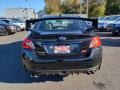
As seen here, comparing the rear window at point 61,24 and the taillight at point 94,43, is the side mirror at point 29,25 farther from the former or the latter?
the taillight at point 94,43

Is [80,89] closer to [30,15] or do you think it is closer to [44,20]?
[44,20]

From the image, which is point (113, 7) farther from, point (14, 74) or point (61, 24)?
point (61, 24)

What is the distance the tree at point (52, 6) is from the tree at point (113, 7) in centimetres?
1162

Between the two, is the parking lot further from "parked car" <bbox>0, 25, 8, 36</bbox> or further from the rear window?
"parked car" <bbox>0, 25, 8, 36</bbox>

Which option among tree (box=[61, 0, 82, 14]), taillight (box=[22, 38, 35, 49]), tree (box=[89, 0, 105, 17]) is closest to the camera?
taillight (box=[22, 38, 35, 49])

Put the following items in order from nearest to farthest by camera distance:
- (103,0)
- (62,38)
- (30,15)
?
(62,38) → (103,0) → (30,15)

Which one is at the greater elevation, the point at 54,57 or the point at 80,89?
the point at 54,57

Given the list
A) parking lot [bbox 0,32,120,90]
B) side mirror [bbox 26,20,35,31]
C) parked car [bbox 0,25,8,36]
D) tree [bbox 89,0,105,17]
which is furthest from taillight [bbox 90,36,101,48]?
tree [bbox 89,0,105,17]

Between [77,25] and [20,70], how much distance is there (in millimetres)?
2360

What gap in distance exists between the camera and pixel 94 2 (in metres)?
64.4

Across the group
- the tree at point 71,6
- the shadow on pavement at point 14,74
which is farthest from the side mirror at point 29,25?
the tree at point 71,6

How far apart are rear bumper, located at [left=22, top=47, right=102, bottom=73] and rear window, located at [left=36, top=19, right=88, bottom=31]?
103cm

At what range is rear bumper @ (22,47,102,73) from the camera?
6.58 metres

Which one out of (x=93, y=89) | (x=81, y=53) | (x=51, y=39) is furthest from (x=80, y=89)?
(x=51, y=39)
